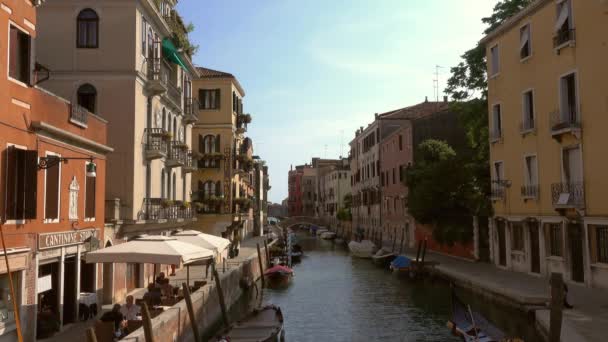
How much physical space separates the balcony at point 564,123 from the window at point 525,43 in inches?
129

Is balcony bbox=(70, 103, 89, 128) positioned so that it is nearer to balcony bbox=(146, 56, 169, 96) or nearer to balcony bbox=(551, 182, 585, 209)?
balcony bbox=(146, 56, 169, 96)

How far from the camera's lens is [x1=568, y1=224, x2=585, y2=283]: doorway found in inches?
790

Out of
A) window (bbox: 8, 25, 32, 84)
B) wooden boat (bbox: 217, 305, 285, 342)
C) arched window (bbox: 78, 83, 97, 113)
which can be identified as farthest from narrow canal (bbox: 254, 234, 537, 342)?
window (bbox: 8, 25, 32, 84)

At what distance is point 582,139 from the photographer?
64.6ft

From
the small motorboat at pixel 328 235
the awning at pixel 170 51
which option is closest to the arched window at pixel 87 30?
the awning at pixel 170 51

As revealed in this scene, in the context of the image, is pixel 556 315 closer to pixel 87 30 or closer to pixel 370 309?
pixel 370 309

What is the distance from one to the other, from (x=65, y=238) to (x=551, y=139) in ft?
55.3

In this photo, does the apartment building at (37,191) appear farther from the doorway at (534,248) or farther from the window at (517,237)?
the window at (517,237)

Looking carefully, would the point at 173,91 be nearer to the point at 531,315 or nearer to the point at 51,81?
the point at 51,81

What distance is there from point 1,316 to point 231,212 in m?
25.0

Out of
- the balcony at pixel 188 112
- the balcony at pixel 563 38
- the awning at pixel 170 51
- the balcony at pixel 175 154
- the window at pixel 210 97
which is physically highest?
the window at pixel 210 97

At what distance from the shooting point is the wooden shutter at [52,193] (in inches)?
504

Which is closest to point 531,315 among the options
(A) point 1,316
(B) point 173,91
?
(A) point 1,316

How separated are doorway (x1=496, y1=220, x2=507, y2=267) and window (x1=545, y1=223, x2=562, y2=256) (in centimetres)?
384
